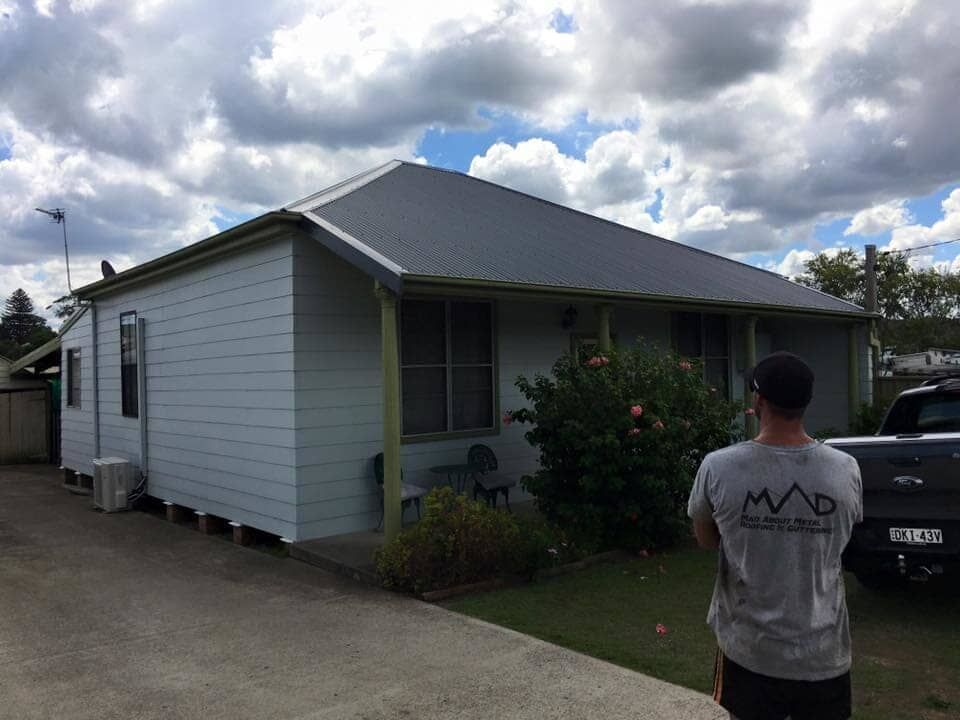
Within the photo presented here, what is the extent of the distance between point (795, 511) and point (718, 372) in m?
11.3

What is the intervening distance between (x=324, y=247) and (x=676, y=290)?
15.5 feet

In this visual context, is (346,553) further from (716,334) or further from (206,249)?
(716,334)

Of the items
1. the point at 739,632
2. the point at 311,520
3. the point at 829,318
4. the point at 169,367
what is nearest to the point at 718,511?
the point at 739,632

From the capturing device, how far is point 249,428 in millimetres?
8359

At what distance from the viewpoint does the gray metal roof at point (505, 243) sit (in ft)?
24.9

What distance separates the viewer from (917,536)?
4.86 meters

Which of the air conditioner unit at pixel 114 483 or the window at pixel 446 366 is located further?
the air conditioner unit at pixel 114 483

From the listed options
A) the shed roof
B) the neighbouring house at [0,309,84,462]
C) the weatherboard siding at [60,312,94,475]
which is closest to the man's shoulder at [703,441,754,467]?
the weatherboard siding at [60,312,94,475]

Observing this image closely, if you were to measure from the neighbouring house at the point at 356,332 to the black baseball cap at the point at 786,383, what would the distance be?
439 cm

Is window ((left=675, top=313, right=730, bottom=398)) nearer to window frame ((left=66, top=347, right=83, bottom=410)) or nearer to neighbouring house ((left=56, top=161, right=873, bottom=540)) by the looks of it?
neighbouring house ((left=56, top=161, right=873, bottom=540))

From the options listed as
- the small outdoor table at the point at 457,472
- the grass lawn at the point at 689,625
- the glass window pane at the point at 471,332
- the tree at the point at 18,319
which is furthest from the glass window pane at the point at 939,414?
the tree at the point at 18,319

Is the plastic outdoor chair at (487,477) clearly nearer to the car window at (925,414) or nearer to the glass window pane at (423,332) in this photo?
the glass window pane at (423,332)

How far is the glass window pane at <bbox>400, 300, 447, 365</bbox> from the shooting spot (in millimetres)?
8555

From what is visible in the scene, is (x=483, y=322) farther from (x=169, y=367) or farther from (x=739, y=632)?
(x=739, y=632)
